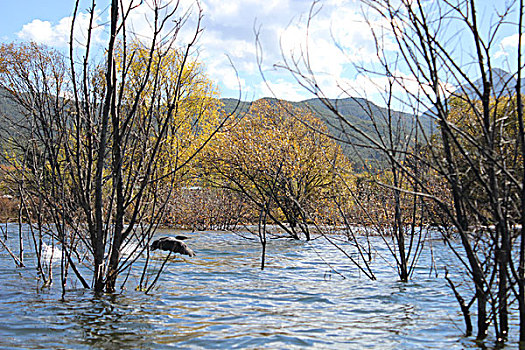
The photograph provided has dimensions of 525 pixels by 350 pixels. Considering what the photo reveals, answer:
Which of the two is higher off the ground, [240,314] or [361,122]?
[361,122]

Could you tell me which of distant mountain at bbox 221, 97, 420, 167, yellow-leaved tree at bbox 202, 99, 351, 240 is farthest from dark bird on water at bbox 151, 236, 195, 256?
distant mountain at bbox 221, 97, 420, 167

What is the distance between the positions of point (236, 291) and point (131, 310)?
176cm

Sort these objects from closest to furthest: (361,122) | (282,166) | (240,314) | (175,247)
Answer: (361,122) → (240,314) → (175,247) → (282,166)

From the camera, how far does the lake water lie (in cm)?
396

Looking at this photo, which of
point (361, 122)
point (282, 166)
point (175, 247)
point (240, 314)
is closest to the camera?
point (361, 122)

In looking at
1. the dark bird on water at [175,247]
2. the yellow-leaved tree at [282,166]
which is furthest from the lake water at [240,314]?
the yellow-leaved tree at [282,166]

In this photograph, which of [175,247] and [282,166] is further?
[282,166]

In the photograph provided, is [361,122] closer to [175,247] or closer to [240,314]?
[240,314]

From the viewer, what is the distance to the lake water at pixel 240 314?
396cm

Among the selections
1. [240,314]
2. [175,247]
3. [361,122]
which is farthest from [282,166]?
[361,122]

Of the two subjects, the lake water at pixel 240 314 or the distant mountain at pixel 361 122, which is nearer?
the distant mountain at pixel 361 122

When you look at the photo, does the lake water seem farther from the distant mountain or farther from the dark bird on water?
the dark bird on water

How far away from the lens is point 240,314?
196 inches

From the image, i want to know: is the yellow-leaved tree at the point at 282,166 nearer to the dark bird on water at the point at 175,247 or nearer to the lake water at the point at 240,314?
the dark bird on water at the point at 175,247
